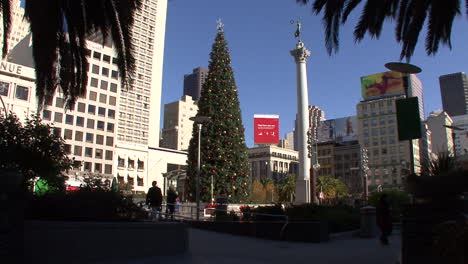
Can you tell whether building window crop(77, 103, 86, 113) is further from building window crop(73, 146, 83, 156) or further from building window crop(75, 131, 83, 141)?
building window crop(73, 146, 83, 156)

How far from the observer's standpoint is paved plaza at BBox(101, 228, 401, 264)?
10.0 m

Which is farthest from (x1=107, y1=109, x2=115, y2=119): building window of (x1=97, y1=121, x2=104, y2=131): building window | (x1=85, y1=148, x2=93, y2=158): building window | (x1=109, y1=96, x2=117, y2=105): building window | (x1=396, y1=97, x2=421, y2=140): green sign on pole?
(x1=396, y1=97, x2=421, y2=140): green sign on pole

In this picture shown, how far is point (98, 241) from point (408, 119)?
24.0 ft

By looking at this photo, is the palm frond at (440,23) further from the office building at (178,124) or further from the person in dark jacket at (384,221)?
the office building at (178,124)

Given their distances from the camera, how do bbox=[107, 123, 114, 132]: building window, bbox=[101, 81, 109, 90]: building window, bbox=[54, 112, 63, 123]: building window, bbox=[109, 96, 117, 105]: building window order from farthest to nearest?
bbox=[109, 96, 117, 105]: building window < bbox=[107, 123, 114, 132]: building window < bbox=[101, 81, 109, 90]: building window < bbox=[54, 112, 63, 123]: building window

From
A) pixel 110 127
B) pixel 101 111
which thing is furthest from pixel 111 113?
pixel 110 127

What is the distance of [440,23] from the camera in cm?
756

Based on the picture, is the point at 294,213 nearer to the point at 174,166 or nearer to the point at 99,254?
the point at 99,254

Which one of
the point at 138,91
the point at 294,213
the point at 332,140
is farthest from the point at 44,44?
the point at 332,140

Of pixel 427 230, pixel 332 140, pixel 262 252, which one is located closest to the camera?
pixel 427 230

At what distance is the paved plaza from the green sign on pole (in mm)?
3104

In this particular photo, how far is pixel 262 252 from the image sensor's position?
11805mm

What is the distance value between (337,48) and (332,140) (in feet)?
508

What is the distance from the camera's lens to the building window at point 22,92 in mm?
70875
